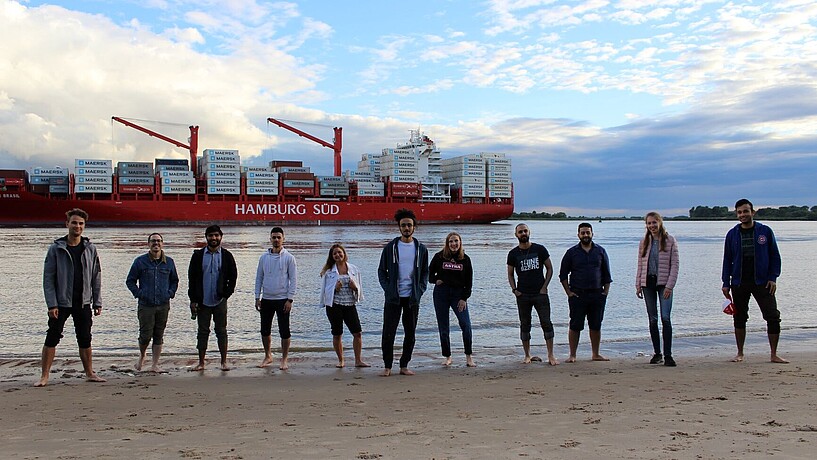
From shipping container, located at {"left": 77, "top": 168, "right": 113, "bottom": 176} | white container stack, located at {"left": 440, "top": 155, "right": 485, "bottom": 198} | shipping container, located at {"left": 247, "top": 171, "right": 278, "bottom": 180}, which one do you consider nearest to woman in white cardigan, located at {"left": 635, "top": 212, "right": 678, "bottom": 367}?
shipping container, located at {"left": 247, "top": 171, "right": 278, "bottom": 180}

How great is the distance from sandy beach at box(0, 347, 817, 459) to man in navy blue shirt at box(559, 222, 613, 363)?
52cm

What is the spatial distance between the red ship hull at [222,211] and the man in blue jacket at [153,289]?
5487 centimetres

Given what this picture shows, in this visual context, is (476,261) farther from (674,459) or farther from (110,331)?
(674,459)

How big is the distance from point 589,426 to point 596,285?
272cm

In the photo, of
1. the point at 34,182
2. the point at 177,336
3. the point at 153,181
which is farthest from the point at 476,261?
the point at 34,182

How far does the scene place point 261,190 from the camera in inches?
2516

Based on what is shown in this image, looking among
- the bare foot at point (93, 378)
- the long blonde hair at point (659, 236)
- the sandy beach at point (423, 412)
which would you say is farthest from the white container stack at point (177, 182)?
the long blonde hair at point (659, 236)

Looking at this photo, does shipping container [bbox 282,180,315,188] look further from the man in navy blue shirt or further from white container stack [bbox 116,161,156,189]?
the man in navy blue shirt

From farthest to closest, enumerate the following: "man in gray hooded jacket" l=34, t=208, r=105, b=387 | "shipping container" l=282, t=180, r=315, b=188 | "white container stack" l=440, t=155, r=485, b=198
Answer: "white container stack" l=440, t=155, r=485, b=198 < "shipping container" l=282, t=180, r=315, b=188 < "man in gray hooded jacket" l=34, t=208, r=105, b=387

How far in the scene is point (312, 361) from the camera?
687 centimetres

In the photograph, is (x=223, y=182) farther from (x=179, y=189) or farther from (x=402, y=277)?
(x=402, y=277)

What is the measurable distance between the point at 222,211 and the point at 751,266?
61271 mm

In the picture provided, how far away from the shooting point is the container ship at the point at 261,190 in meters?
57.0

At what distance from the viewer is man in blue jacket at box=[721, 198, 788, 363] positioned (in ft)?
20.3
